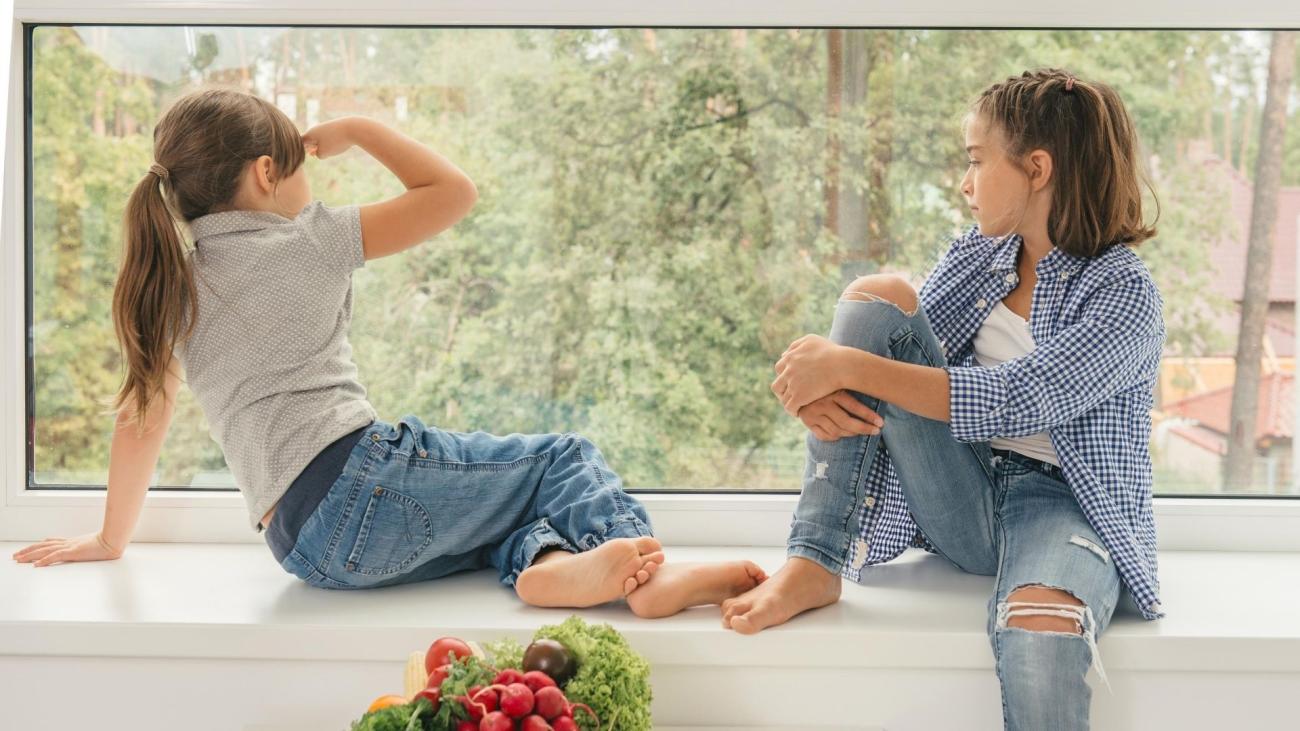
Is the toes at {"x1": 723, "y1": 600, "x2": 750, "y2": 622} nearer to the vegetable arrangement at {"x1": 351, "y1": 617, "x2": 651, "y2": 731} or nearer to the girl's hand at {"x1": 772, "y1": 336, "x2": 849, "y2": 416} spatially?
the vegetable arrangement at {"x1": 351, "y1": 617, "x2": 651, "y2": 731}

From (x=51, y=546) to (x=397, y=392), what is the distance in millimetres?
542

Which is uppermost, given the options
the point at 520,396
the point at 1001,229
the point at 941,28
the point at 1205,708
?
the point at 941,28

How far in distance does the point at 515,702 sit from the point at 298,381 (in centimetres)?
60

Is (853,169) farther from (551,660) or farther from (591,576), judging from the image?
(551,660)

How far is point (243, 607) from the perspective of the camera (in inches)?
55.9

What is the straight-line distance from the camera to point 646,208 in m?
1.81

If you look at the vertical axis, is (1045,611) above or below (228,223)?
below

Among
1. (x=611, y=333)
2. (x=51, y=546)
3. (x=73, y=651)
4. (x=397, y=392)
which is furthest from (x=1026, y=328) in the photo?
(x=51, y=546)

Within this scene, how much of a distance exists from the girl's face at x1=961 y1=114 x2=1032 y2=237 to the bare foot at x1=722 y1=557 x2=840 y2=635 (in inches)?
20.4

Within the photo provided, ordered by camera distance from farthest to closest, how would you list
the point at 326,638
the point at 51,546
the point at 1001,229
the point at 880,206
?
the point at 880,206
the point at 51,546
the point at 1001,229
the point at 326,638

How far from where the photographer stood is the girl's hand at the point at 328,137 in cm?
160

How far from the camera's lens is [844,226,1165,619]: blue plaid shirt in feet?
4.50

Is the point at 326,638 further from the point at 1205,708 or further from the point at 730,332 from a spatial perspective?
the point at 1205,708

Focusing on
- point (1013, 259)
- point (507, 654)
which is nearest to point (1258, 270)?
point (1013, 259)
